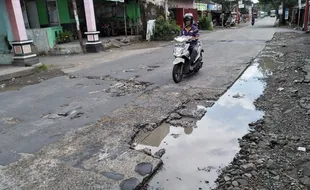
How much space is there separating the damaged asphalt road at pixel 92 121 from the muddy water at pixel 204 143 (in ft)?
0.61

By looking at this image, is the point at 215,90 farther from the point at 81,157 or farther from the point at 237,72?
the point at 81,157

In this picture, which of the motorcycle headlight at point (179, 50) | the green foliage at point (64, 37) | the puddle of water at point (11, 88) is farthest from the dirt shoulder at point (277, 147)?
the green foliage at point (64, 37)

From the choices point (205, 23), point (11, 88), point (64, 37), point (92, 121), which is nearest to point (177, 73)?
point (92, 121)

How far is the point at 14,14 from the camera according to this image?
9.92 meters

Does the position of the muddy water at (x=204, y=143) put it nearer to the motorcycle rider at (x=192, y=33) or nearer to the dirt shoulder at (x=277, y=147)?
the dirt shoulder at (x=277, y=147)

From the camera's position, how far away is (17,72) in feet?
30.0

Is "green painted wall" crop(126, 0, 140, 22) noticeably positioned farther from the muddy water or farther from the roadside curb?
the muddy water

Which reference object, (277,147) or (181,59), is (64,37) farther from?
(277,147)

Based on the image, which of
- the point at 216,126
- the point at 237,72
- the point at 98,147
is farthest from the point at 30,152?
the point at 237,72

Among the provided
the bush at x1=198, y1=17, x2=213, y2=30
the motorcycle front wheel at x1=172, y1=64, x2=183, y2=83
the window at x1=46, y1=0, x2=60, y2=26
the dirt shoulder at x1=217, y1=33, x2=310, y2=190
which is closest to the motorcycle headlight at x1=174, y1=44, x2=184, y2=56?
the motorcycle front wheel at x1=172, y1=64, x2=183, y2=83

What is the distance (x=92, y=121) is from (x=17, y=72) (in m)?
5.84

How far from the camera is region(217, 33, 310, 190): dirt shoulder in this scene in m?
2.83

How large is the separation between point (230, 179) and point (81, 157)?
5.81ft

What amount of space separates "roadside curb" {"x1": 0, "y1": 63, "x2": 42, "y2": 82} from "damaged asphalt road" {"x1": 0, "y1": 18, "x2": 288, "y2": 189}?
5.26 ft
